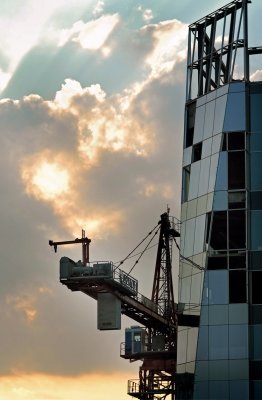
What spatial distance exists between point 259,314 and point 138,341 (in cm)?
3966

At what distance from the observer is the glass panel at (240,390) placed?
84750 millimetres

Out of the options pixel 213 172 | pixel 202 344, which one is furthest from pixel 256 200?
pixel 202 344

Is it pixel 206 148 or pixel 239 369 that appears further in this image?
pixel 206 148

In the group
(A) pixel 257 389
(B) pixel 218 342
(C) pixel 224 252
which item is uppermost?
(C) pixel 224 252

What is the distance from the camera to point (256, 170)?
9044cm

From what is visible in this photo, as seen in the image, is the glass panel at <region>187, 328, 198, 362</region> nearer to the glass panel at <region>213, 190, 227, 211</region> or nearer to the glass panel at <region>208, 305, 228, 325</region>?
the glass panel at <region>208, 305, 228, 325</region>

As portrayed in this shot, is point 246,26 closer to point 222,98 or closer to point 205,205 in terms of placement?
point 222,98

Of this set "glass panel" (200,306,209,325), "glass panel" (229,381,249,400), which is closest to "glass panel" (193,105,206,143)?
"glass panel" (200,306,209,325)

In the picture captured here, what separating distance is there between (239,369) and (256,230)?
12539mm

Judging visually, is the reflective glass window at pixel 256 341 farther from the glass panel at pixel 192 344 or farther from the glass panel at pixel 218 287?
the glass panel at pixel 192 344

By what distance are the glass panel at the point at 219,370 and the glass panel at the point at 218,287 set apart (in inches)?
212

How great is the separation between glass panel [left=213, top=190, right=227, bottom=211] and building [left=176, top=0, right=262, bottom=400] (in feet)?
0.30

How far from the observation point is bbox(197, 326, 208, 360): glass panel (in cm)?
8712

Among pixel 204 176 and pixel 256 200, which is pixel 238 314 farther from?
pixel 204 176
